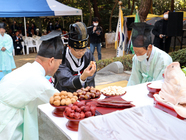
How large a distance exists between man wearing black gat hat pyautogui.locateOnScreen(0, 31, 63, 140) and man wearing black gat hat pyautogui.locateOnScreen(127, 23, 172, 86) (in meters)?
1.10

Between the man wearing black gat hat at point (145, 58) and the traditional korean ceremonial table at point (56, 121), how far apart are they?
26.0 inches

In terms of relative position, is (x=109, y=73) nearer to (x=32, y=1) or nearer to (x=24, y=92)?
(x=24, y=92)

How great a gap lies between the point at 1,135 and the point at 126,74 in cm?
523

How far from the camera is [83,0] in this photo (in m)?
17.5

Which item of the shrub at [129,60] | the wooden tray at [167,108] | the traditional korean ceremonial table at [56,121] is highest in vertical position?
the wooden tray at [167,108]

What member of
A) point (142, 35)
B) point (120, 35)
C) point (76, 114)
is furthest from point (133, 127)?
point (120, 35)

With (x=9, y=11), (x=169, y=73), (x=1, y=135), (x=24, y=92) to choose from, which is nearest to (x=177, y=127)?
(x=169, y=73)

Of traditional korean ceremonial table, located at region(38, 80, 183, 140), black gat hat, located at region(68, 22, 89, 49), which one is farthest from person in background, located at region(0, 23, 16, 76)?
traditional korean ceremonial table, located at region(38, 80, 183, 140)

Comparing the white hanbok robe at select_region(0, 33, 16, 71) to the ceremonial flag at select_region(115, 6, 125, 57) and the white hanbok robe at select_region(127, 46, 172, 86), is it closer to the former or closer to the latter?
the ceremonial flag at select_region(115, 6, 125, 57)

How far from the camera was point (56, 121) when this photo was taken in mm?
1670

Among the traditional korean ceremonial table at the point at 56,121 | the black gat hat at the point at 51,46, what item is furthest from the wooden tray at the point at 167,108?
the black gat hat at the point at 51,46

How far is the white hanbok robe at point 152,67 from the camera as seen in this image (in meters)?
2.87

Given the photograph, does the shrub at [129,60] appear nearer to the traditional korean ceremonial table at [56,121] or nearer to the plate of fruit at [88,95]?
the traditional korean ceremonial table at [56,121]

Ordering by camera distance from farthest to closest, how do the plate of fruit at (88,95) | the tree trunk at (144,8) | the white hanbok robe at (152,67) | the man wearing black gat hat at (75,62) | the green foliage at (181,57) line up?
the tree trunk at (144,8)
the green foliage at (181,57)
the white hanbok robe at (152,67)
the man wearing black gat hat at (75,62)
the plate of fruit at (88,95)
